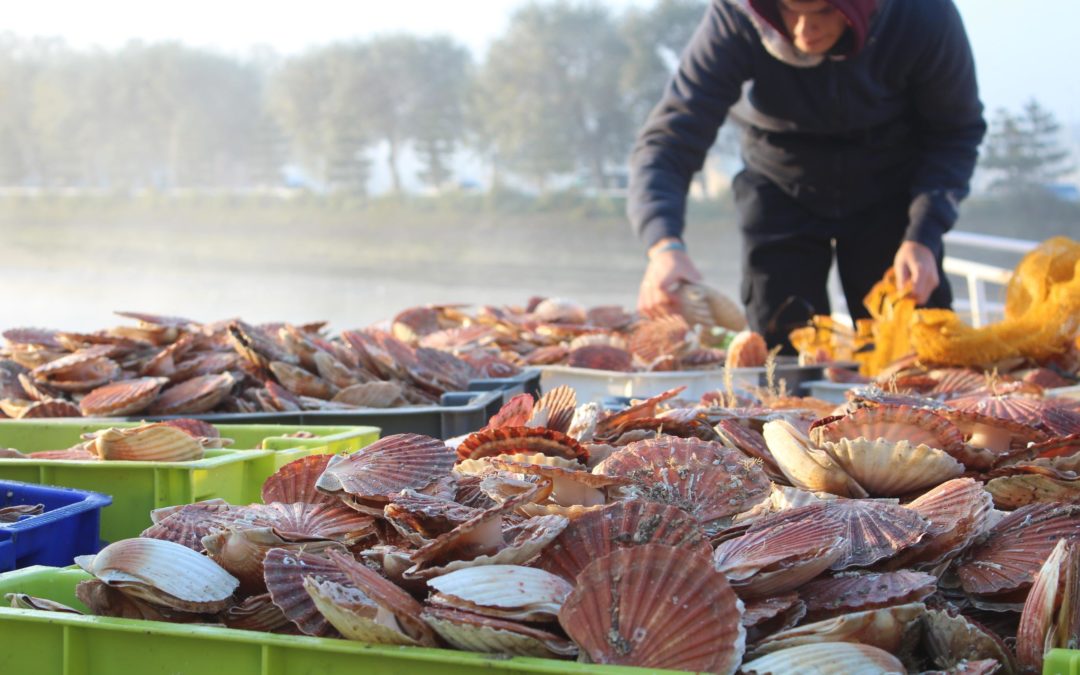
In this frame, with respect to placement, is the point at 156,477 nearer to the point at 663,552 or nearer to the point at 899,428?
the point at 663,552

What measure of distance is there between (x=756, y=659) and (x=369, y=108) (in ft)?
84.3

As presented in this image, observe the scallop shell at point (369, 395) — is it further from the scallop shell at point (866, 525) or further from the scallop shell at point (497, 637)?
the scallop shell at point (497, 637)

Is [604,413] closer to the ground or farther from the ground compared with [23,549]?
farther from the ground

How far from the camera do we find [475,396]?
2043mm

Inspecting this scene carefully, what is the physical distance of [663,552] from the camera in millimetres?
789

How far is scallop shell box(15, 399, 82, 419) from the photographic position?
1967 millimetres

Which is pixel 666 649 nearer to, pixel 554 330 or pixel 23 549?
pixel 23 549

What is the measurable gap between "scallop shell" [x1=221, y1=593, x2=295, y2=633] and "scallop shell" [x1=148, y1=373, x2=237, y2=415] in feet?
3.84

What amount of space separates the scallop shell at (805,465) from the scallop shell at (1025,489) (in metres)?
0.15

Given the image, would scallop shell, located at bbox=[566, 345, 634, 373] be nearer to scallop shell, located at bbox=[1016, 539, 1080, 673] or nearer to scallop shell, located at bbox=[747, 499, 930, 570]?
scallop shell, located at bbox=[747, 499, 930, 570]

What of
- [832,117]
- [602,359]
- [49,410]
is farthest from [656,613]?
[832,117]

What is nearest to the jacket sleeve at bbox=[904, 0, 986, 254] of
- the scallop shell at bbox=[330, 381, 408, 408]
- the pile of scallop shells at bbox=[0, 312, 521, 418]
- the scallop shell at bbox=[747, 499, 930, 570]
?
the pile of scallop shells at bbox=[0, 312, 521, 418]

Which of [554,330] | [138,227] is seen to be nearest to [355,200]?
[138,227]

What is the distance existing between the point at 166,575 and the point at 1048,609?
0.70m
